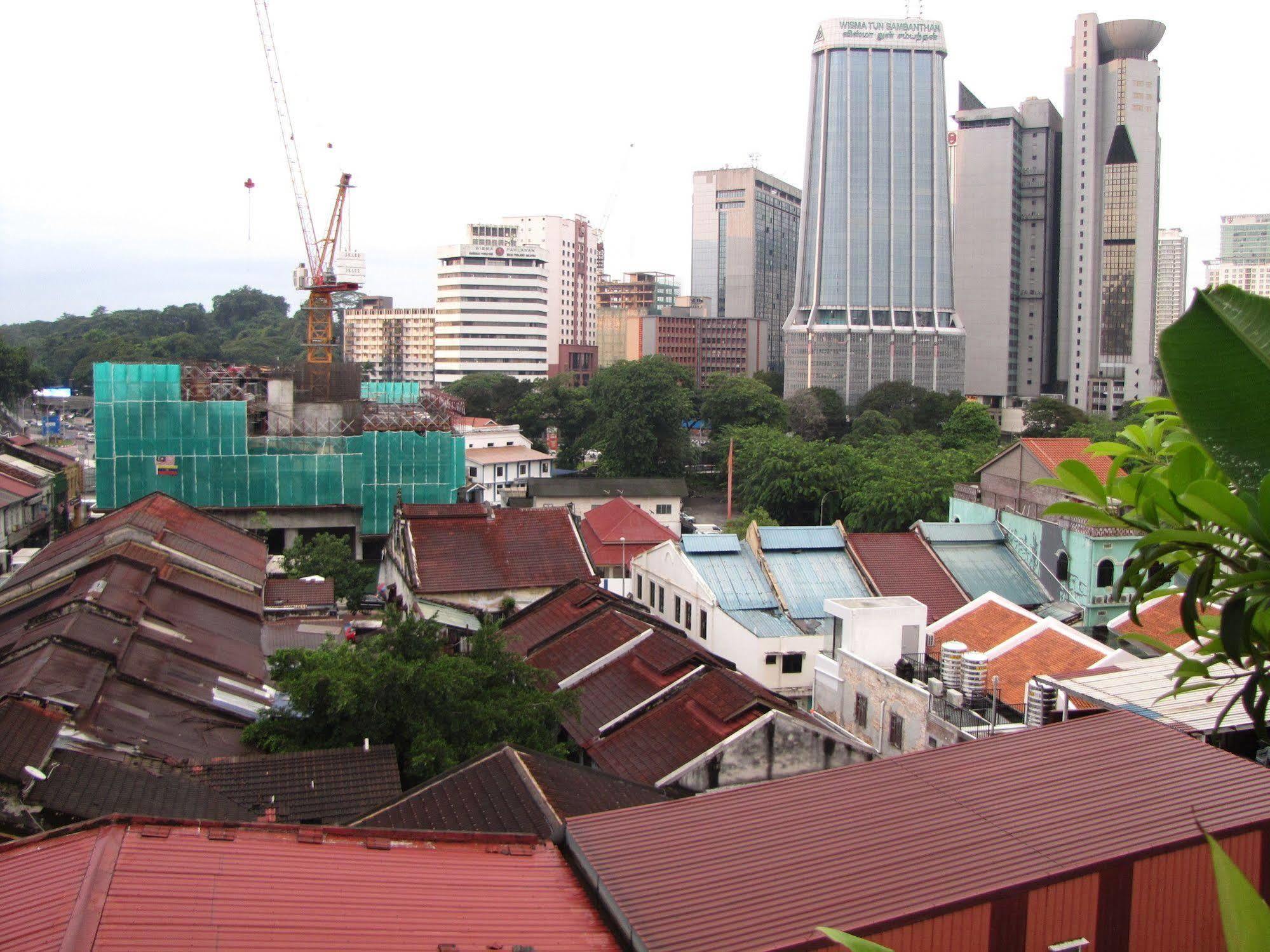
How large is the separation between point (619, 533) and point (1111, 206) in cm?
6711

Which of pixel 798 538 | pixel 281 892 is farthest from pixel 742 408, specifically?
pixel 281 892

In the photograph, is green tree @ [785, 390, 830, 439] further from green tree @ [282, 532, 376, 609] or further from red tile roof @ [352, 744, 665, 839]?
red tile roof @ [352, 744, 665, 839]

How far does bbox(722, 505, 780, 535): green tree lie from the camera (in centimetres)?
3825

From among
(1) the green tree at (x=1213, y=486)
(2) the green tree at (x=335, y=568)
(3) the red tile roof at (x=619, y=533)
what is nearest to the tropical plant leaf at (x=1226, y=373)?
(1) the green tree at (x=1213, y=486)

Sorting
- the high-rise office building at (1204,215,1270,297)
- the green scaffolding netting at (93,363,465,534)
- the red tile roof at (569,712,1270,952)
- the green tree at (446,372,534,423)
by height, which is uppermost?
the high-rise office building at (1204,215,1270,297)

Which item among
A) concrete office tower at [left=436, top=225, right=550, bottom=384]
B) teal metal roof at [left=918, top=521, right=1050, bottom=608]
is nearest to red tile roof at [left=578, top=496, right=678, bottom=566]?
teal metal roof at [left=918, top=521, right=1050, bottom=608]

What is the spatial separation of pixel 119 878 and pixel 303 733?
6.13m

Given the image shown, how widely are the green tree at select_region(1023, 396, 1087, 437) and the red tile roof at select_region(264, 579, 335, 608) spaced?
5465 cm

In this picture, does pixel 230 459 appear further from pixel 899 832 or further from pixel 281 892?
pixel 899 832

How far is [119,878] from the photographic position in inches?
231

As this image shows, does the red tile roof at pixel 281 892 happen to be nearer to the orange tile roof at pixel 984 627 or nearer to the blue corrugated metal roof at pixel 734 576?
the orange tile roof at pixel 984 627

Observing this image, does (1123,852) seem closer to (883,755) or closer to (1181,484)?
(1181,484)

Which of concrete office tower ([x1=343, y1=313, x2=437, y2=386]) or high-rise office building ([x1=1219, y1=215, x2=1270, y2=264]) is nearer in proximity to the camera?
concrete office tower ([x1=343, y1=313, x2=437, y2=386])

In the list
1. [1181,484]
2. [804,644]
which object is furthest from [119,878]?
[804,644]
